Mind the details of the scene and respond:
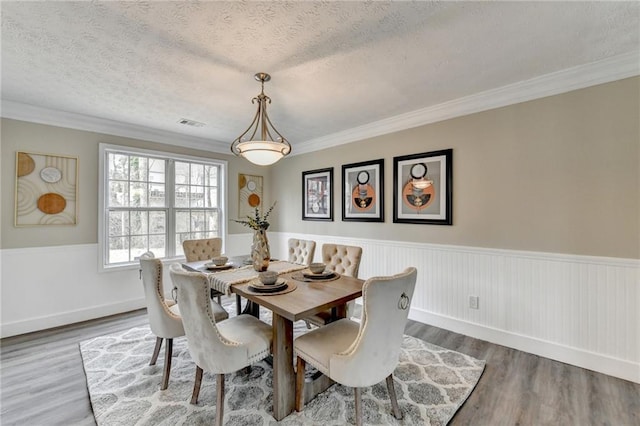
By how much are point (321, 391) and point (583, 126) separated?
315cm

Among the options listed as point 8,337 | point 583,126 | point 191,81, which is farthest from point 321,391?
point 8,337

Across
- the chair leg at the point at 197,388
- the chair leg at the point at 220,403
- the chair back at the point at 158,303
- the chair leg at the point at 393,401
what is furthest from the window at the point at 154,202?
the chair leg at the point at 393,401

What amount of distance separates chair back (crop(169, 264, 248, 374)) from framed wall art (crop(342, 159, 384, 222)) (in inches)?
102

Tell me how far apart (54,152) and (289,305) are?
3643mm

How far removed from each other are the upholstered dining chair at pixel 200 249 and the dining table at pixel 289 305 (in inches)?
48.7

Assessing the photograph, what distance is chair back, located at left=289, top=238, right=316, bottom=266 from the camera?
328 centimetres

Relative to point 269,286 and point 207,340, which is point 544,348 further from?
point 207,340

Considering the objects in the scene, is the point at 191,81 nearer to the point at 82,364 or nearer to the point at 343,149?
the point at 343,149

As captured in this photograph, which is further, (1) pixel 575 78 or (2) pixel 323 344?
(1) pixel 575 78

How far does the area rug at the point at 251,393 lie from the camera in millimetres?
1789

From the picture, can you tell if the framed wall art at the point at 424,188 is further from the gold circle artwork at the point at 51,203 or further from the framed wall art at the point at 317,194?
the gold circle artwork at the point at 51,203

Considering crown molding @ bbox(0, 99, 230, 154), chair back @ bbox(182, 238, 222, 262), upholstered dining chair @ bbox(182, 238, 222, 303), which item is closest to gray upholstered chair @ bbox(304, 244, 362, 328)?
upholstered dining chair @ bbox(182, 238, 222, 303)

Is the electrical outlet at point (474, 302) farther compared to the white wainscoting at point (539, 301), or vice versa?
the electrical outlet at point (474, 302)

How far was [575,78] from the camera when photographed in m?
2.37
